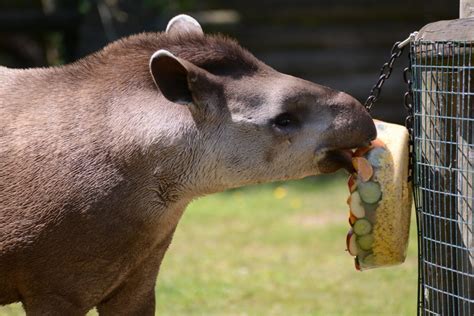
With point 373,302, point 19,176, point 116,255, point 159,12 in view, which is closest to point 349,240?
point 116,255

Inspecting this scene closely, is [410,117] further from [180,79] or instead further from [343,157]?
[180,79]

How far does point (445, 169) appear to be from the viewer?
4.61 m

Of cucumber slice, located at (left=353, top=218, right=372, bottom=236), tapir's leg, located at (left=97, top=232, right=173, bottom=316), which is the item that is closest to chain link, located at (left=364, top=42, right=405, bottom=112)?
cucumber slice, located at (left=353, top=218, right=372, bottom=236)

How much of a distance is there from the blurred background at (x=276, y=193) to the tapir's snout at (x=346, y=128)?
2.55 meters

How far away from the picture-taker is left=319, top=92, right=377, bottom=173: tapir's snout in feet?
15.1

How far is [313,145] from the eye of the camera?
4.66m

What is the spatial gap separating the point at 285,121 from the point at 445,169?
767 millimetres

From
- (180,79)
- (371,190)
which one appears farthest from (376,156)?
(180,79)

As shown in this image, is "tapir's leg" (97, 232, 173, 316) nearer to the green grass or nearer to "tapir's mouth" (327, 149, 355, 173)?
"tapir's mouth" (327, 149, 355, 173)

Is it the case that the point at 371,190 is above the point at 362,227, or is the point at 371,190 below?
above

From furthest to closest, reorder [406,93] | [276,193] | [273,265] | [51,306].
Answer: [276,193], [273,265], [406,93], [51,306]

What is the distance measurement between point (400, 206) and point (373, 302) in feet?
8.90

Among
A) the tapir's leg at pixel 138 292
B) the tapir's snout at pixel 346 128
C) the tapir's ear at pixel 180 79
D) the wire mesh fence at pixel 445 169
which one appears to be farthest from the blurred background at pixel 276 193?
the tapir's ear at pixel 180 79

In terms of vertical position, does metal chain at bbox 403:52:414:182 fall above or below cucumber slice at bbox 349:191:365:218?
above
